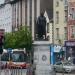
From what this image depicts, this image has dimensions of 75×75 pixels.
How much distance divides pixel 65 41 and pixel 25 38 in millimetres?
6178

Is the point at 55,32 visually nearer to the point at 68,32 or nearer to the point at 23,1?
the point at 68,32

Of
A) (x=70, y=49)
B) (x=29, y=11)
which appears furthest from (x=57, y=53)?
(x=29, y=11)

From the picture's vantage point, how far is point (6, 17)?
121312 millimetres

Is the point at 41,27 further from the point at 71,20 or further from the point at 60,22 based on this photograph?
the point at 60,22

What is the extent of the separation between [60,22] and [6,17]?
139 ft

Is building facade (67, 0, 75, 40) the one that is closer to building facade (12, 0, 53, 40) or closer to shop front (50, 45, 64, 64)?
shop front (50, 45, 64, 64)

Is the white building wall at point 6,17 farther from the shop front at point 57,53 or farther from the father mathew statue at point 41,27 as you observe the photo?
the father mathew statue at point 41,27

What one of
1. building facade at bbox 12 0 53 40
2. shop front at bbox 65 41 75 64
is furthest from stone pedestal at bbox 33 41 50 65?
building facade at bbox 12 0 53 40

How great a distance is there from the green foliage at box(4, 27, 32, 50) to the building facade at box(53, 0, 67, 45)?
3495mm

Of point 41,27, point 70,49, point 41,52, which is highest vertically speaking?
point 41,27

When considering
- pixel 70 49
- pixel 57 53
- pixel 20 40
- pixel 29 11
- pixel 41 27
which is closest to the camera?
pixel 41 27

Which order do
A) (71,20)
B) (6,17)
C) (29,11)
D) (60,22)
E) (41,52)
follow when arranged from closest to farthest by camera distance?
(41,52) < (71,20) < (60,22) < (29,11) < (6,17)

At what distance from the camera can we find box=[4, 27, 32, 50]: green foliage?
266 feet

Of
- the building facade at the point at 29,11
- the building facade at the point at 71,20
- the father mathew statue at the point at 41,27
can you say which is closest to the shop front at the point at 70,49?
the building facade at the point at 71,20
